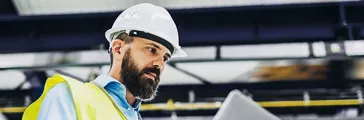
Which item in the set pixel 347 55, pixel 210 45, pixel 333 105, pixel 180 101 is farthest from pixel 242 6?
pixel 333 105

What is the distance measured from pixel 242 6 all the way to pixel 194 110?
200cm

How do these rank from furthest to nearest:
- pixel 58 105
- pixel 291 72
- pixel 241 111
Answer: pixel 291 72
pixel 241 111
pixel 58 105

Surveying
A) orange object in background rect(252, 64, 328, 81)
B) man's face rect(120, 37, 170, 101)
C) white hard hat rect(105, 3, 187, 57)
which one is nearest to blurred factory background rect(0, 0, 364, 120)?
orange object in background rect(252, 64, 328, 81)

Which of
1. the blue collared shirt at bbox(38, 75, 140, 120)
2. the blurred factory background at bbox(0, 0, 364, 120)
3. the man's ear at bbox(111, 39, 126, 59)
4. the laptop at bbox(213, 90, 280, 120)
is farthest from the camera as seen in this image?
the blurred factory background at bbox(0, 0, 364, 120)

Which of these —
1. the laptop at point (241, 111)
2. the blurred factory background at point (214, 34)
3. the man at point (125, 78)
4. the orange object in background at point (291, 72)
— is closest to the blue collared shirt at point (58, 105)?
the man at point (125, 78)

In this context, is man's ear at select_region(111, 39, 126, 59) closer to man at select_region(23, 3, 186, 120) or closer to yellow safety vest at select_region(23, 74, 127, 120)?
man at select_region(23, 3, 186, 120)

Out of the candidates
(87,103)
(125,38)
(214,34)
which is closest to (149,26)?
(125,38)

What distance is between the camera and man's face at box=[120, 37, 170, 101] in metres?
1.12

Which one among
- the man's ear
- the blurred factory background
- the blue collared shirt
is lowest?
the blue collared shirt

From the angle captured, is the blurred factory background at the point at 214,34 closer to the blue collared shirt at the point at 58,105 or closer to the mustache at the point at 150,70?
the mustache at the point at 150,70

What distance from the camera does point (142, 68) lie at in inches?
44.7

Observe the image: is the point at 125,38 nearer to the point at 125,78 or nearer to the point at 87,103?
the point at 125,78

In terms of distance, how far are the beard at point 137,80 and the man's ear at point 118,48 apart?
1.2 inches

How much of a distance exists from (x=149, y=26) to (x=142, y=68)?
0.11m
